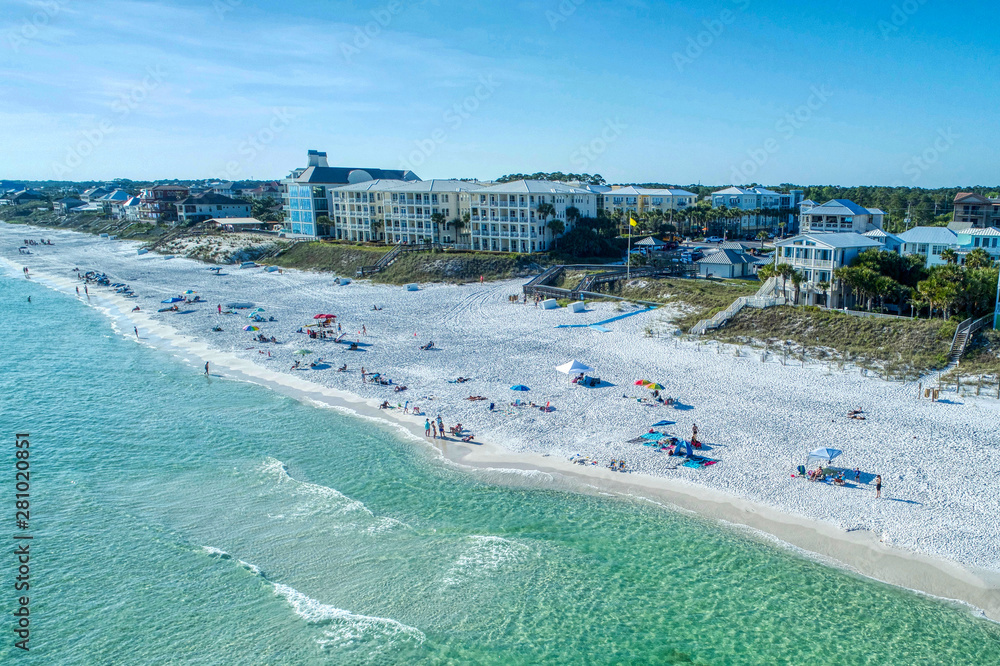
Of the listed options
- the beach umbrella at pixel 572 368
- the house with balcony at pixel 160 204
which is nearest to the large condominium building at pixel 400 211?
the beach umbrella at pixel 572 368

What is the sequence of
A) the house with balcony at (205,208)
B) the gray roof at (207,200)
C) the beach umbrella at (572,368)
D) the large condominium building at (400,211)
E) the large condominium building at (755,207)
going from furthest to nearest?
the gray roof at (207,200), the house with balcony at (205,208), the large condominium building at (755,207), the large condominium building at (400,211), the beach umbrella at (572,368)

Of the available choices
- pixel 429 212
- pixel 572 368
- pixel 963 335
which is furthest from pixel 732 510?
pixel 429 212

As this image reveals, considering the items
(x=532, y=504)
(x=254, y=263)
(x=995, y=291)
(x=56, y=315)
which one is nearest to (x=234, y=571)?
(x=532, y=504)

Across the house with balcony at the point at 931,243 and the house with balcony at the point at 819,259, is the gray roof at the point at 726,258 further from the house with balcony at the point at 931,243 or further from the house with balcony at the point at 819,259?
the house with balcony at the point at 931,243

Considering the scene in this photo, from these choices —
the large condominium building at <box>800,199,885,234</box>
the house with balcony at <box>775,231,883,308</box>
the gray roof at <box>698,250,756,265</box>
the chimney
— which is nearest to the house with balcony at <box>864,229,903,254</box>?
the large condominium building at <box>800,199,885,234</box>

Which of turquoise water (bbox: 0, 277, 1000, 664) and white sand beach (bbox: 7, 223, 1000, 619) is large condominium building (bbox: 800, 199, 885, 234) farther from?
turquoise water (bbox: 0, 277, 1000, 664)
